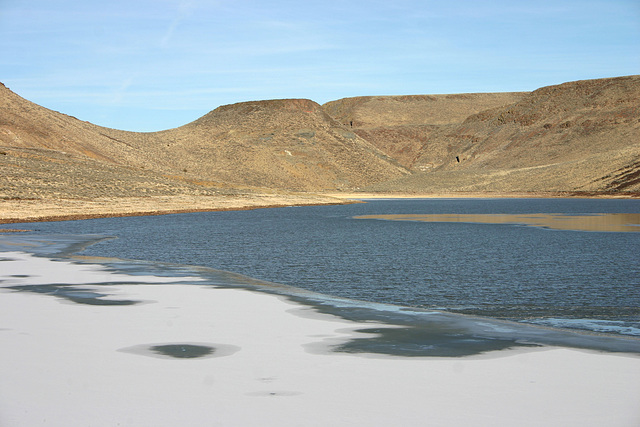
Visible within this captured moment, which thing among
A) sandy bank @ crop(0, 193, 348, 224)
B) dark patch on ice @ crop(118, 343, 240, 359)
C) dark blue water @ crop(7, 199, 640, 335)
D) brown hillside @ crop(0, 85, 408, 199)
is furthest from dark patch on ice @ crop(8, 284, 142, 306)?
brown hillside @ crop(0, 85, 408, 199)

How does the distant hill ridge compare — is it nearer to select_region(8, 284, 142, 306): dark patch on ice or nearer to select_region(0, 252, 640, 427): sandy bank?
select_region(8, 284, 142, 306): dark patch on ice

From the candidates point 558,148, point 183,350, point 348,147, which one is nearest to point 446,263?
point 183,350

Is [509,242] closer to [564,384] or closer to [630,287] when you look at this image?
[630,287]

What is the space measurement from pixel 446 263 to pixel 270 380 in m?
17.0

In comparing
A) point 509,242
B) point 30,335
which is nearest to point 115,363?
point 30,335

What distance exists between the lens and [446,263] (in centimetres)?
2525


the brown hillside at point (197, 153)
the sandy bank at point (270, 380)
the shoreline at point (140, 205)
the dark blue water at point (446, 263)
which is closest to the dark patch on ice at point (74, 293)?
the sandy bank at point (270, 380)

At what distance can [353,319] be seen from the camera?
13.9m

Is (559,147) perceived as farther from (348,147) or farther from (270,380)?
(270,380)

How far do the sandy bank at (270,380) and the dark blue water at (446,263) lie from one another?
14.8 feet

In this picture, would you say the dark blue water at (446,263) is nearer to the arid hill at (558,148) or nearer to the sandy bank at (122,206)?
the sandy bank at (122,206)

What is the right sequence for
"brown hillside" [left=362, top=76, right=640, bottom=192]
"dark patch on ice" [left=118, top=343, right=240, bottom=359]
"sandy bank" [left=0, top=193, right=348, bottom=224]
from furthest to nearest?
"brown hillside" [left=362, top=76, right=640, bottom=192]
"sandy bank" [left=0, top=193, right=348, bottom=224]
"dark patch on ice" [left=118, top=343, right=240, bottom=359]

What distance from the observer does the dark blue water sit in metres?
16.4

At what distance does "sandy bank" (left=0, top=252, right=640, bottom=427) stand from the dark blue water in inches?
178
